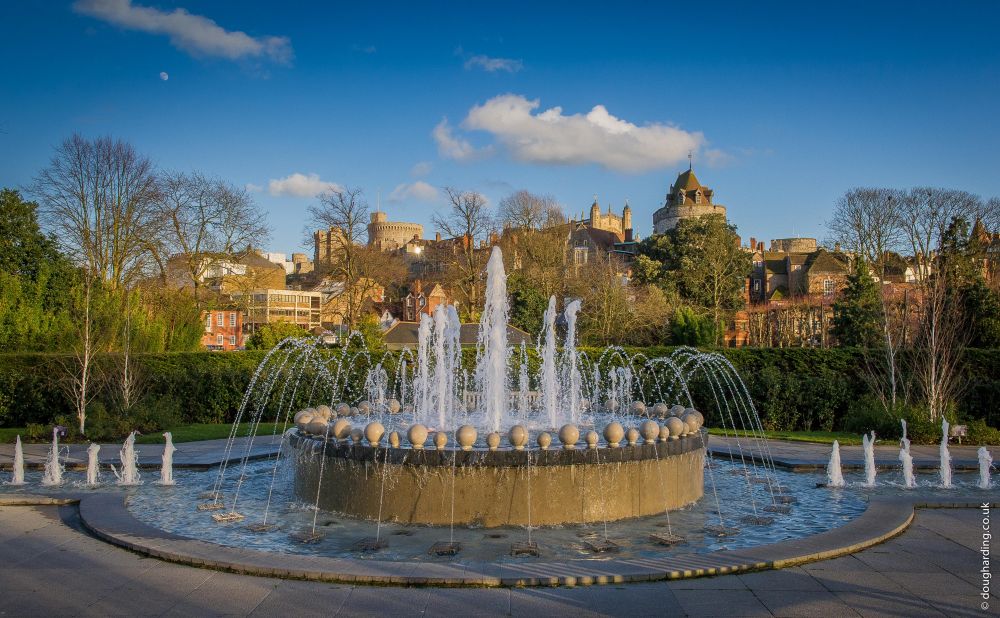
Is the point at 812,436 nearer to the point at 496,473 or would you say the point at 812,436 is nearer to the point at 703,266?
the point at 496,473

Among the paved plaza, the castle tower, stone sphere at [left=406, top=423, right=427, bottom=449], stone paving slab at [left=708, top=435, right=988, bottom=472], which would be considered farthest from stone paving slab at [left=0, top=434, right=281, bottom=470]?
the castle tower

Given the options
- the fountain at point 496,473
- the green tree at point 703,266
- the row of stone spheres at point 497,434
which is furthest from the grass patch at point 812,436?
the green tree at point 703,266

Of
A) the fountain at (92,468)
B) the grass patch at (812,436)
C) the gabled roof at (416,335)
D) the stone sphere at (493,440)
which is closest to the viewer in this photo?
the stone sphere at (493,440)

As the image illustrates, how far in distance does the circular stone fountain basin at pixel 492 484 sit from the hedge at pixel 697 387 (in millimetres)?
11289

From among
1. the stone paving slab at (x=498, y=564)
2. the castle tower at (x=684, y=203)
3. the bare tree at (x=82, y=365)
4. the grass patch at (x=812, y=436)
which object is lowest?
the stone paving slab at (x=498, y=564)

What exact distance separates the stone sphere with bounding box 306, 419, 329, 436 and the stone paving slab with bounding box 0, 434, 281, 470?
4031 mm

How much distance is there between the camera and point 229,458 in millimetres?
14328

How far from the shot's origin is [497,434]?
31.6 feet

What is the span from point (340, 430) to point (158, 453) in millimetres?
6855

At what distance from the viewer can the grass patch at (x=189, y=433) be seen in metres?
17.3

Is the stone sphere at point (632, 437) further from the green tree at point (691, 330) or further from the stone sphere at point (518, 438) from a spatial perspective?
the green tree at point (691, 330)

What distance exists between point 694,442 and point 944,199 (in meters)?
39.2

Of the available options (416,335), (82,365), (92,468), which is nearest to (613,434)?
(92,468)

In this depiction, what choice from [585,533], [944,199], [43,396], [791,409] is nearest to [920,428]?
[791,409]
